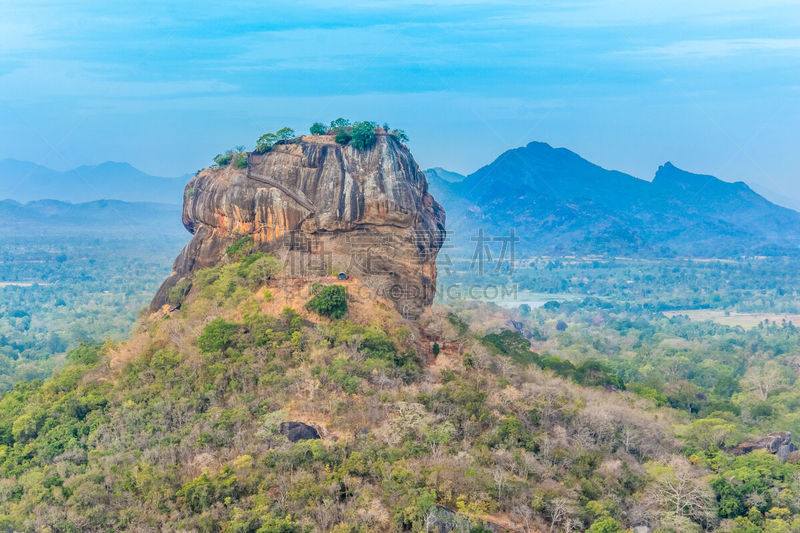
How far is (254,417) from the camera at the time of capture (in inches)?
924

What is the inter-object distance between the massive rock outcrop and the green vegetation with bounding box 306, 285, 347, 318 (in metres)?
1.84

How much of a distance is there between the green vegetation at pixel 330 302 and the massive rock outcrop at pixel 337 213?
1838mm

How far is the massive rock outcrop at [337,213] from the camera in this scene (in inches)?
1191

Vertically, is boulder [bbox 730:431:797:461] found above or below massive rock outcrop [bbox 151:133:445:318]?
below

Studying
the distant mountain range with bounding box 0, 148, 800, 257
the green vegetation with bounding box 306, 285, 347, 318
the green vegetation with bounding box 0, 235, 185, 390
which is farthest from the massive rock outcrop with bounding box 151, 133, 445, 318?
the distant mountain range with bounding box 0, 148, 800, 257

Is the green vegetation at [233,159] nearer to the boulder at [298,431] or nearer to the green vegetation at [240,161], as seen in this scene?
the green vegetation at [240,161]

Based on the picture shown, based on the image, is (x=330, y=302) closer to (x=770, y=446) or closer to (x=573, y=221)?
(x=770, y=446)

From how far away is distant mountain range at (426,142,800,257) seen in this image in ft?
516

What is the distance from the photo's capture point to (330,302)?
1096 inches

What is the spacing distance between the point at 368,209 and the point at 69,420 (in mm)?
13353

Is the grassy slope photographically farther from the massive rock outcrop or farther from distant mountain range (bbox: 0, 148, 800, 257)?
distant mountain range (bbox: 0, 148, 800, 257)

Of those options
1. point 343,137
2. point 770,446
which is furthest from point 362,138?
point 770,446

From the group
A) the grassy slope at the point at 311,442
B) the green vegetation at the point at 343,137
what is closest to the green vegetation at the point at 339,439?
the grassy slope at the point at 311,442

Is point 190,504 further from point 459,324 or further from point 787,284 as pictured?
point 787,284
